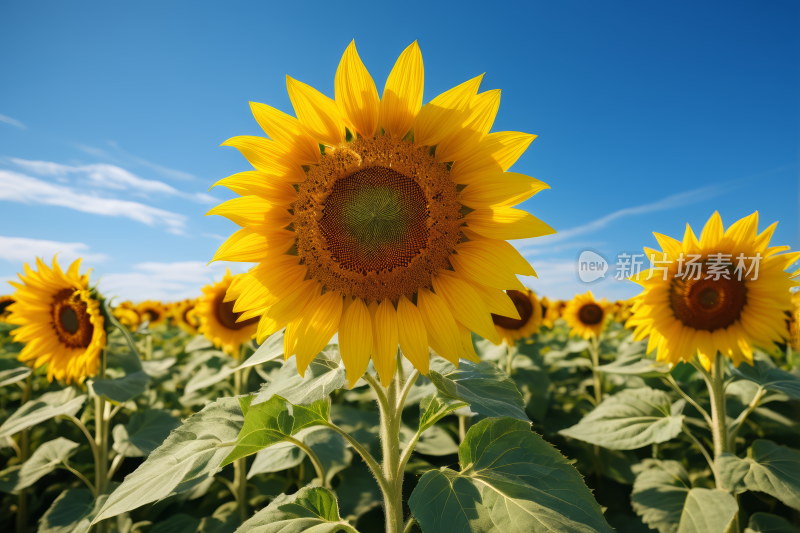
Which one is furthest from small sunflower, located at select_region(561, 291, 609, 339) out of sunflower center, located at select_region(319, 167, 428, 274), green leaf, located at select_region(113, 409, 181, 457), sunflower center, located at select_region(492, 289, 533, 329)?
sunflower center, located at select_region(319, 167, 428, 274)

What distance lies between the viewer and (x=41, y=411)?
3.27 metres

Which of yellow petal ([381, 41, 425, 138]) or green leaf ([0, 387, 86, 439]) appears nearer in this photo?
yellow petal ([381, 41, 425, 138])

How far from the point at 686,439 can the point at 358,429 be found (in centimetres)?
327

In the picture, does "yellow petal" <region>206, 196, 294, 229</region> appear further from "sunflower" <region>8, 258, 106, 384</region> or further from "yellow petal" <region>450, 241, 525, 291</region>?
"sunflower" <region>8, 258, 106, 384</region>

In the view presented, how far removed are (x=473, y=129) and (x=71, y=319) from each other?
3737mm

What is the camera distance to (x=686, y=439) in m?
4.32

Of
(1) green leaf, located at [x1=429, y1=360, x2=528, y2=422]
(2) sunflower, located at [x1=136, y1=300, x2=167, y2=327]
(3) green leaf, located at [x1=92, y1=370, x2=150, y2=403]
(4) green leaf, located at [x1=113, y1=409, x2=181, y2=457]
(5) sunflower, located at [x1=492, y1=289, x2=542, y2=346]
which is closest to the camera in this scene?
(1) green leaf, located at [x1=429, y1=360, x2=528, y2=422]

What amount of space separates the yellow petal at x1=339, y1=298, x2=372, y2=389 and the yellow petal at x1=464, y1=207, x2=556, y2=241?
52 centimetres

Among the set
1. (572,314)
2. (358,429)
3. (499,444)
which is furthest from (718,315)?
(572,314)

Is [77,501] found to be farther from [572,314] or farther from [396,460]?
[572,314]

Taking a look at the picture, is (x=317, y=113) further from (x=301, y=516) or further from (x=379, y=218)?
(x=301, y=516)

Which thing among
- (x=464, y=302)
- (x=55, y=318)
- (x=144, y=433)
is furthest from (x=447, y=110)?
(x=55, y=318)

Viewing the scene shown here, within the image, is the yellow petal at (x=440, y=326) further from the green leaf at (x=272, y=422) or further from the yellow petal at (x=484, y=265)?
the green leaf at (x=272, y=422)

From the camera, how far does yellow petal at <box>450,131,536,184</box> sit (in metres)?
1.52
